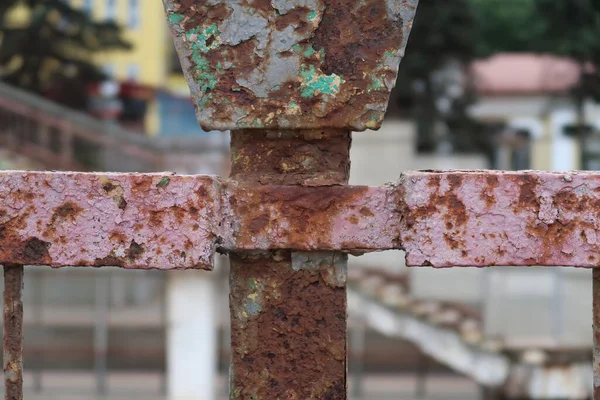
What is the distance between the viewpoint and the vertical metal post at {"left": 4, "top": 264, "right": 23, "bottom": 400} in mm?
2160

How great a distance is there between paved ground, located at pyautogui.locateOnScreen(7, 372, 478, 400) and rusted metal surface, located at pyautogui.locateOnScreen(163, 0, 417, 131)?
38.8 feet

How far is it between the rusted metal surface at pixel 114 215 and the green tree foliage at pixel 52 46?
12395 millimetres

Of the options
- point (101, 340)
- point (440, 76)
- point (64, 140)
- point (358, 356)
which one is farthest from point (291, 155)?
point (358, 356)

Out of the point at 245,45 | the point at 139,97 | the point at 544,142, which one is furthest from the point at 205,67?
the point at 139,97

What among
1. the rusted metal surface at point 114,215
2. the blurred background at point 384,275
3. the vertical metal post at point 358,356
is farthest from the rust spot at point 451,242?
the vertical metal post at point 358,356

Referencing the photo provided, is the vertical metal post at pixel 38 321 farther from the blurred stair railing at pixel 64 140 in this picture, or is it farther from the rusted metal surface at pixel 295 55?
the rusted metal surface at pixel 295 55

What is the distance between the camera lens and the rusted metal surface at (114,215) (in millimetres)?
Answer: 2098

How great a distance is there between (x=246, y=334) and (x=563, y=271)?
855 centimetres

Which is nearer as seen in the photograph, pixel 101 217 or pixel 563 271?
pixel 101 217

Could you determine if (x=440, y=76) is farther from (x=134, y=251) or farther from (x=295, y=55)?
(x=134, y=251)

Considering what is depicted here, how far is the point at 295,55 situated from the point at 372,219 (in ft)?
1.26

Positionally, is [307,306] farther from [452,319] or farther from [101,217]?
[452,319]

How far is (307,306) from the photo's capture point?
220cm

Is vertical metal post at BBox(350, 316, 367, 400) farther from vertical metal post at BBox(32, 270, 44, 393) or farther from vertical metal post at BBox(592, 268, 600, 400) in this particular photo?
vertical metal post at BBox(592, 268, 600, 400)
